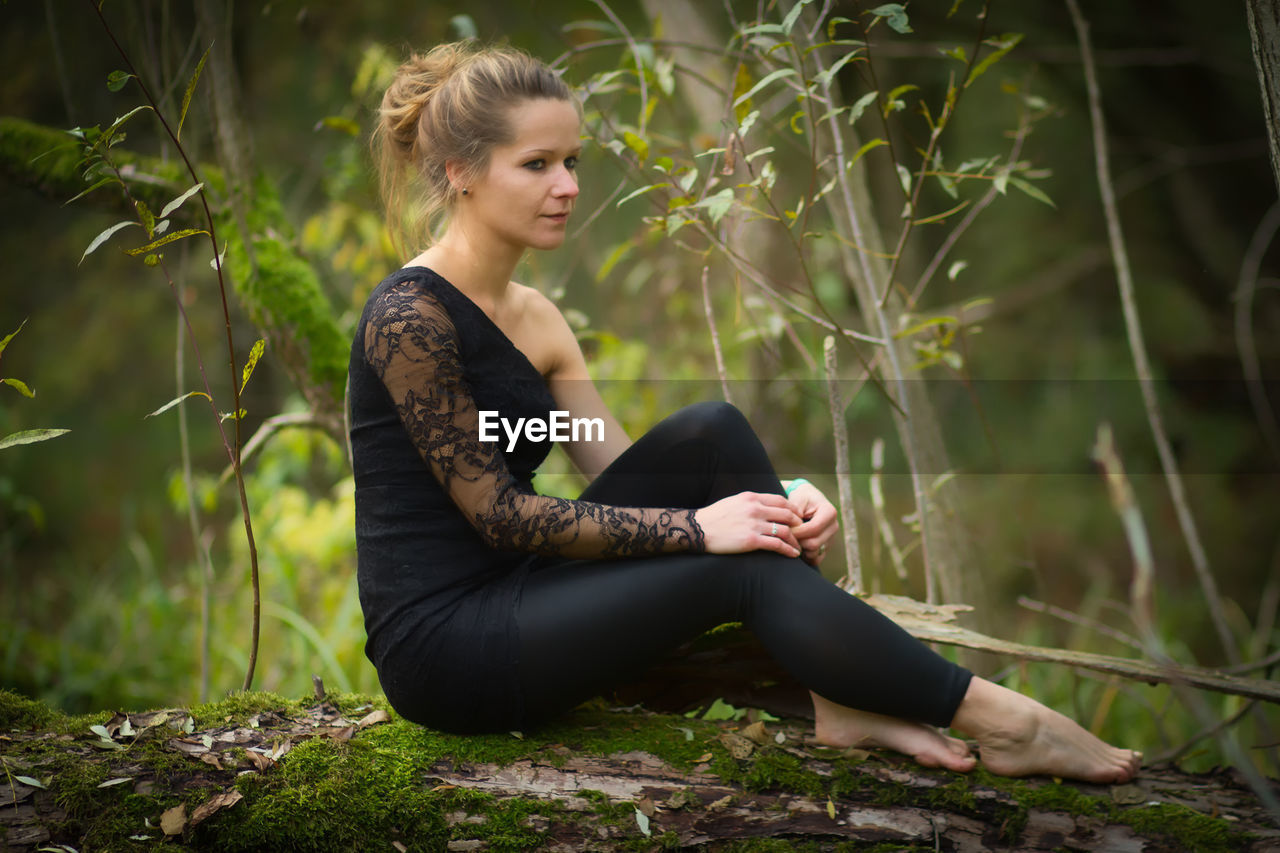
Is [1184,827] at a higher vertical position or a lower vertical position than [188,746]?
lower

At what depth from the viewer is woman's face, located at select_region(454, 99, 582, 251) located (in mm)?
1621

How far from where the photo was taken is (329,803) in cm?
137

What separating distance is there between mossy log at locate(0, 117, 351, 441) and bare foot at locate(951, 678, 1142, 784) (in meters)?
1.70

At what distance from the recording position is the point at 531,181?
163 centimetres

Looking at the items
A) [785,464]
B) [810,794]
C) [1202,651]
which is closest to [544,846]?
[810,794]

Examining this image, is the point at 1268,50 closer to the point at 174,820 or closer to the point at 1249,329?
the point at 1249,329

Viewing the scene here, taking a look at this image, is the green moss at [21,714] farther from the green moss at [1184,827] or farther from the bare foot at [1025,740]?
the green moss at [1184,827]

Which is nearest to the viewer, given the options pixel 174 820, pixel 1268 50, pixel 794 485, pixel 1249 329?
pixel 174 820

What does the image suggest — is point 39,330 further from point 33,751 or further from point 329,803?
point 329,803

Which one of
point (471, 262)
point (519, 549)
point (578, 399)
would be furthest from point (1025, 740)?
point (471, 262)

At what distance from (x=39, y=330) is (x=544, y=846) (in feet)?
17.7

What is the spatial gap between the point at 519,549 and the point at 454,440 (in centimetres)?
22

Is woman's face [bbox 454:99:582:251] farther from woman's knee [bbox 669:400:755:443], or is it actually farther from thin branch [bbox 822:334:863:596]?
thin branch [bbox 822:334:863:596]

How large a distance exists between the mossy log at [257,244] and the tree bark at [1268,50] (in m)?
2.04
